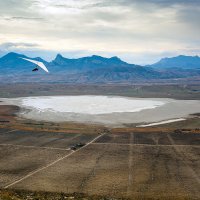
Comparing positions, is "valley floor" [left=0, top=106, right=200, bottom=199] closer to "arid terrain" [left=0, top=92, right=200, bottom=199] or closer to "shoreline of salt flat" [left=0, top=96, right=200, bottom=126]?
"arid terrain" [left=0, top=92, right=200, bottom=199]

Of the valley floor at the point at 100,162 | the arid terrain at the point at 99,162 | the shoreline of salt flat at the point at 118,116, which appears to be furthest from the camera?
the shoreline of salt flat at the point at 118,116

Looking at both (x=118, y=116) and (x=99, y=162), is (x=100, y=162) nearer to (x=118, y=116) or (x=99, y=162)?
(x=99, y=162)

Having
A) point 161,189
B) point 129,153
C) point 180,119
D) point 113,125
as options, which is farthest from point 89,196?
point 180,119

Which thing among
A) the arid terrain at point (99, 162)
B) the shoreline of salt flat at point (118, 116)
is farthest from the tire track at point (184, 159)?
the shoreline of salt flat at point (118, 116)

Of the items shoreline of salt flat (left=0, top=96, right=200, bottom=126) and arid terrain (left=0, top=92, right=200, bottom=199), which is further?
A: shoreline of salt flat (left=0, top=96, right=200, bottom=126)

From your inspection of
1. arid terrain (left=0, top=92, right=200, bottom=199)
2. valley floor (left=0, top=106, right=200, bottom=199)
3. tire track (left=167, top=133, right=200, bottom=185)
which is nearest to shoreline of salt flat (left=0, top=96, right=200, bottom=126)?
arid terrain (left=0, top=92, right=200, bottom=199)

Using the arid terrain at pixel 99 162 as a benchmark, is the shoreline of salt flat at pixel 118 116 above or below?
above

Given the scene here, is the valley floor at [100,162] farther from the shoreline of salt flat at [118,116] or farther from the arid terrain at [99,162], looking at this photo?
the shoreline of salt flat at [118,116]

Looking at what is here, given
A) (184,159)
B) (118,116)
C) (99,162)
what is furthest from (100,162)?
(118,116)
